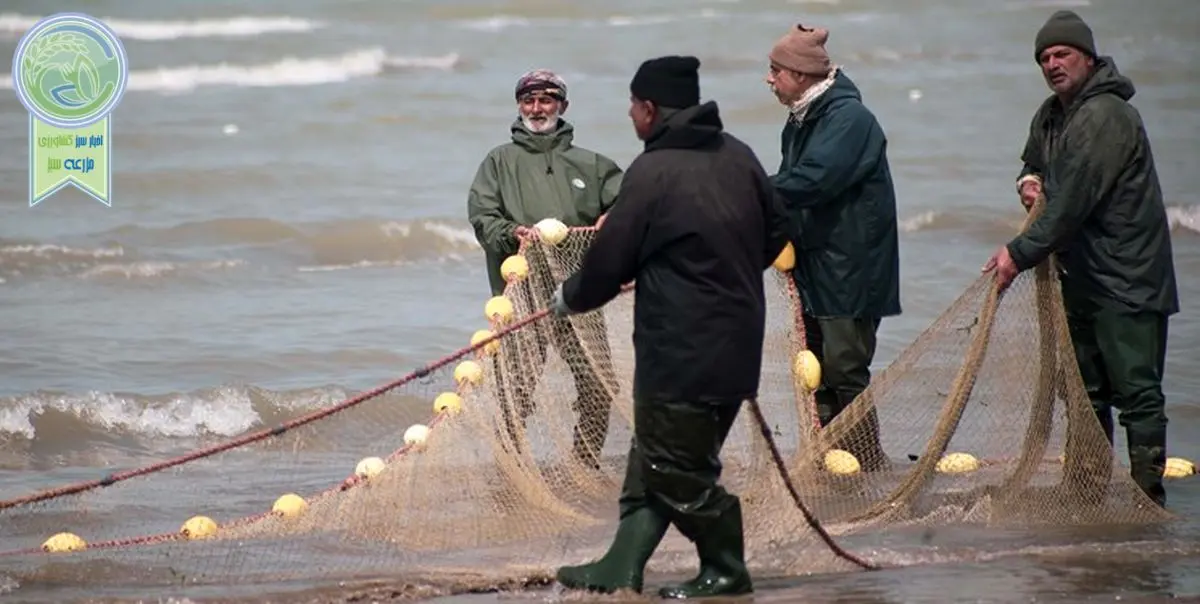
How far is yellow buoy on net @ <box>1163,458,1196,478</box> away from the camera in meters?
8.40

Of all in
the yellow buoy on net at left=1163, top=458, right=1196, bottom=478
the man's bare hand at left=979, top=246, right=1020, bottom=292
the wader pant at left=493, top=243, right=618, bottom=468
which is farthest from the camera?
the yellow buoy on net at left=1163, top=458, right=1196, bottom=478

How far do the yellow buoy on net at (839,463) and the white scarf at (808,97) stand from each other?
1.37 m

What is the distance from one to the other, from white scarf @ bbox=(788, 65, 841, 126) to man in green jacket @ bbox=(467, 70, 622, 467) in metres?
0.84

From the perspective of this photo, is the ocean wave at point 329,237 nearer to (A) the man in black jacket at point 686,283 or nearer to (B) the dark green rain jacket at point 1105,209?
(B) the dark green rain jacket at point 1105,209

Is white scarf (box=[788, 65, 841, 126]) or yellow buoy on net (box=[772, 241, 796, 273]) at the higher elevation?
white scarf (box=[788, 65, 841, 126])

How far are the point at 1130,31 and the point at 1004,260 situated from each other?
23482 mm

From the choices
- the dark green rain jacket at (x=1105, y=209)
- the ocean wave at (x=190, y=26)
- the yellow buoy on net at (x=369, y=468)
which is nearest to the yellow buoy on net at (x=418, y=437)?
the yellow buoy on net at (x=369, y=468)

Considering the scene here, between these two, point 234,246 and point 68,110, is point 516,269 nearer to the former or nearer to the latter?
point 234,246

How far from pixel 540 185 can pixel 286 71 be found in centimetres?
2002

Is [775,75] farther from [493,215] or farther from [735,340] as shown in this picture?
[735,340]

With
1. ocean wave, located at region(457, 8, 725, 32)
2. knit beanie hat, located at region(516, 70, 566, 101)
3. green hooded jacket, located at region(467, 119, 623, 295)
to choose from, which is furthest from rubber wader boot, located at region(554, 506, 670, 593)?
ocean wave, located at region(457, 8, 725, 32)

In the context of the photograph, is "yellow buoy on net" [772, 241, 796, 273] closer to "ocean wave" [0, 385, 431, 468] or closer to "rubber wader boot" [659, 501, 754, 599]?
"rubber wader boot" [659, 501, 754, 599]

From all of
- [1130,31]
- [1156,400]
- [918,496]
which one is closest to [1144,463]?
[1156,400]

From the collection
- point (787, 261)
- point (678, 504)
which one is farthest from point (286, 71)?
point (678, 504)
